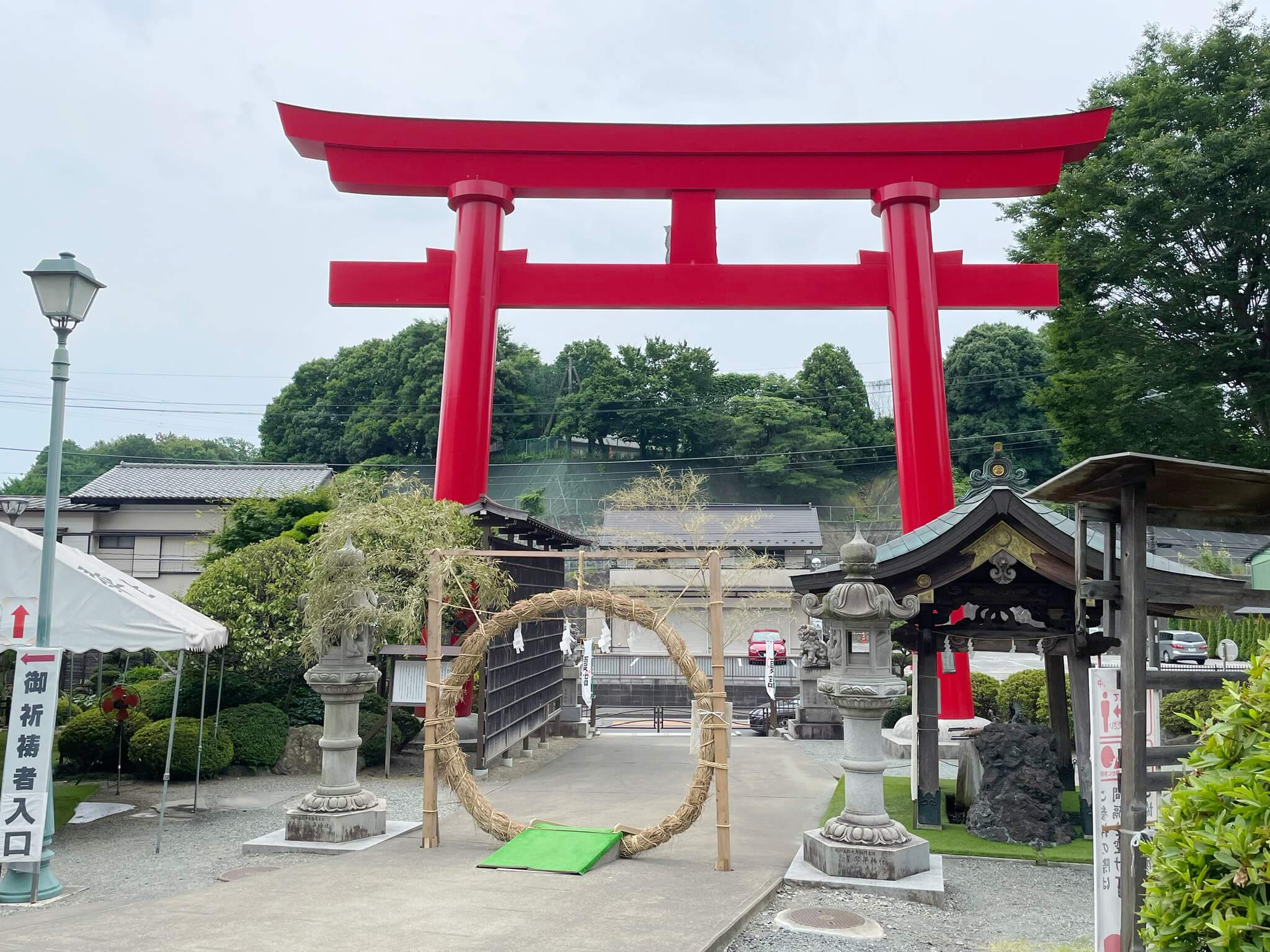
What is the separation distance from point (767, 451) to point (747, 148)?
3328 cm

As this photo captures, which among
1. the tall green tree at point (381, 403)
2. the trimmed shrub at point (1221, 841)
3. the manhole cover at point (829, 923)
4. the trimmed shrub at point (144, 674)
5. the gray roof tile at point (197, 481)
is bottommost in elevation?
the manhole cover at point (829, 923)

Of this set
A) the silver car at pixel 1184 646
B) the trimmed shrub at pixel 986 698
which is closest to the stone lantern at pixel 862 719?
the trimmed shrub at pixel 986 698

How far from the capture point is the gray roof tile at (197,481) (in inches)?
1158

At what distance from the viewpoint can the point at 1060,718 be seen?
10773 mm

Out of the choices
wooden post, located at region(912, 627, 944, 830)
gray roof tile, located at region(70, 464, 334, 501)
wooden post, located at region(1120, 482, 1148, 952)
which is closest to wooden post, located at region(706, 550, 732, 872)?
wooden post, located at region(912, 627, 944, 830)

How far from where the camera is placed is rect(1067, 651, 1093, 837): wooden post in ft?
28.3

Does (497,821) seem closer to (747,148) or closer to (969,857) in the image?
(969,857)

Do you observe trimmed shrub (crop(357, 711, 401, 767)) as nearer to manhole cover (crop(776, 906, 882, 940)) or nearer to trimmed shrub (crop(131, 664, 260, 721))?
trimmed shrub (crop(131, 664, 260, 721))

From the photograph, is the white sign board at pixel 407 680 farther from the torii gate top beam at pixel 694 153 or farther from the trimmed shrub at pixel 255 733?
the torii gate top beam at pixel 694 153

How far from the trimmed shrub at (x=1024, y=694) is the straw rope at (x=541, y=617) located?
9400 mm

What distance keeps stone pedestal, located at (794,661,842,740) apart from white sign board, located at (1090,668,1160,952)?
12529mm

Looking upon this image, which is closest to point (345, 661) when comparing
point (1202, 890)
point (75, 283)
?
point (75, 283)

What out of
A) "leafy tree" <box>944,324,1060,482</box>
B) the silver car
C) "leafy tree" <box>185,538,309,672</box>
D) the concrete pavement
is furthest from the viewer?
"leafy tree" <box>944,324,1060,482</box>

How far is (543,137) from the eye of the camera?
45.6 feet
